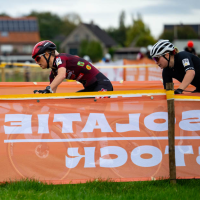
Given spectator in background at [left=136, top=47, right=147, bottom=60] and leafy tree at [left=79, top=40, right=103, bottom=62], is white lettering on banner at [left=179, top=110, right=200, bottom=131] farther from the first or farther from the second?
leafy tree at [left=79, top=40, right=103, bottom=62]

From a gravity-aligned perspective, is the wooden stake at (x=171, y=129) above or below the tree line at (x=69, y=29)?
below

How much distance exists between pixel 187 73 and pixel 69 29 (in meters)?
130

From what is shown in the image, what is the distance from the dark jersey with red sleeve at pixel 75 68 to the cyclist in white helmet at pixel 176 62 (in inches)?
40.0

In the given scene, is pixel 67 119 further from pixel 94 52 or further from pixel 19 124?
pixel 94 52

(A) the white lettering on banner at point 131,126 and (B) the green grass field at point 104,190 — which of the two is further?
(A) the white lettering on banner at point 131,126

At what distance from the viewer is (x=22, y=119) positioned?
4.39m

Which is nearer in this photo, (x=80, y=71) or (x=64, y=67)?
(x=64, y=67)

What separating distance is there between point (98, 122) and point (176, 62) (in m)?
1.65

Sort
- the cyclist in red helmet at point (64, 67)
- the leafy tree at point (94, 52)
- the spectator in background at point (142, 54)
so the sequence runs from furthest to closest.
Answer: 1. the leafy tree at point (94, 52)
2. the spectator in background at point (142, 54)
3. the cyclist in red helmet at point (64, 67)

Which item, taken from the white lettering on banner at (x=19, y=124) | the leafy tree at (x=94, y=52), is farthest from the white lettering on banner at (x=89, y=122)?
the leafy tree at (x=94, y=52)

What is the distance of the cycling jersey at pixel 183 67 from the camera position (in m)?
5.02

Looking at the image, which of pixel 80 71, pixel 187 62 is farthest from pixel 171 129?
pixel 80 71

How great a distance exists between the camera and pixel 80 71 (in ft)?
17.4

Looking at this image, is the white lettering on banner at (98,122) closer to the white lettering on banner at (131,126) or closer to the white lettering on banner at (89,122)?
the white lettering on banner at (89,122)
